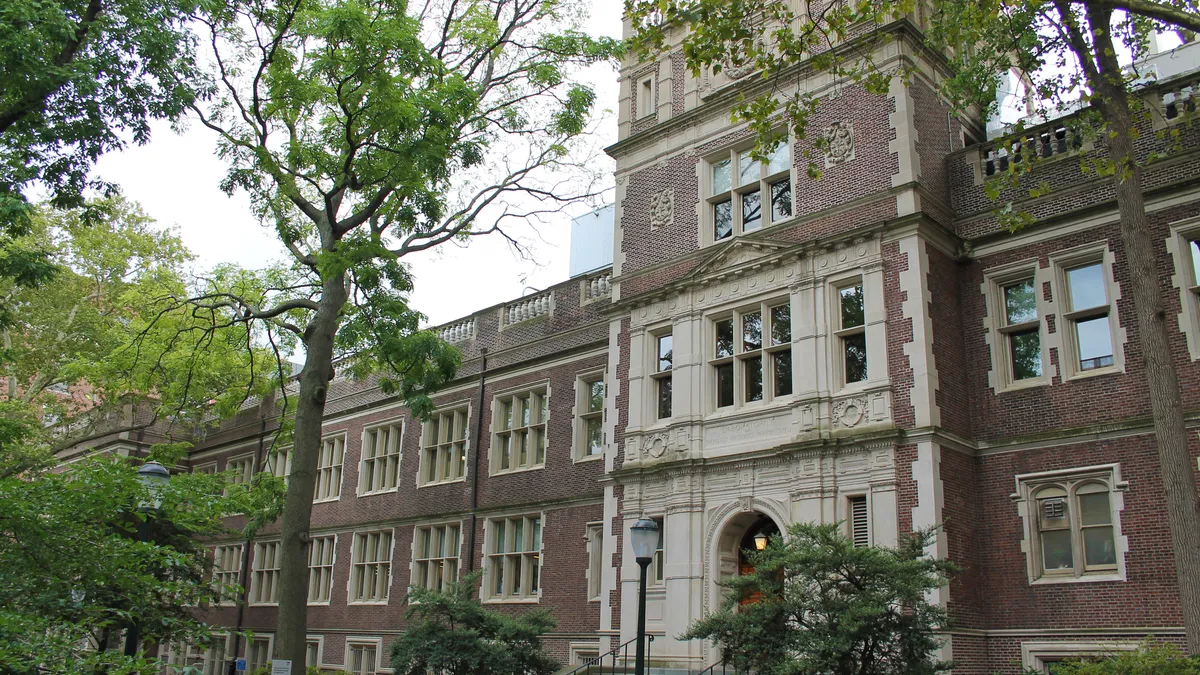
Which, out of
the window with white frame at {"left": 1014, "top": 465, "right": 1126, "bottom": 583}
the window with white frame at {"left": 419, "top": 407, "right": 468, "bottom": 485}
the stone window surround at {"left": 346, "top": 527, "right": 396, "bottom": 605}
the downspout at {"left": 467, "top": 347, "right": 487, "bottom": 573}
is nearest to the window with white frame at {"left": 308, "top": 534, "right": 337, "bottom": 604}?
the stone window surround at {"left": 346, "top": 527, "right": 396, "bottom": 605}

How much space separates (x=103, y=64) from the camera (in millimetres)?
13367

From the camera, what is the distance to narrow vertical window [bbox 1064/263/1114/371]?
53.1 ft

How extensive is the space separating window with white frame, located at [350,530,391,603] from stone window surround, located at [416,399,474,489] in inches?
81.0

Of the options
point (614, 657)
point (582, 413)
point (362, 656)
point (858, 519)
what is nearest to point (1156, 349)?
point (858, 519)

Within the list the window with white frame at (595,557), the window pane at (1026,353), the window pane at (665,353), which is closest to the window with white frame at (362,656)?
the window with white frame at (595,557)

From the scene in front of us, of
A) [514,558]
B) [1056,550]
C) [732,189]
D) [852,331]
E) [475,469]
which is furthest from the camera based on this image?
[475,469]

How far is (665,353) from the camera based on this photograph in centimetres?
2075

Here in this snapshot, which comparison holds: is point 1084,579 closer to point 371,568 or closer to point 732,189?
point 732,189

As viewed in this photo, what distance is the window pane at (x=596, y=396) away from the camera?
24.2 m

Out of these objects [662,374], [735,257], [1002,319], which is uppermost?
[735,257]

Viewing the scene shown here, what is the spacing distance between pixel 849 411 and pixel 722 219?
5.40 metres

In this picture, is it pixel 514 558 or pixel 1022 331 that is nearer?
pixel 1022 331

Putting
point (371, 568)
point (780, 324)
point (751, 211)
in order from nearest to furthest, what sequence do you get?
point (780, 324)
point (751, 211)
point (371, 568)

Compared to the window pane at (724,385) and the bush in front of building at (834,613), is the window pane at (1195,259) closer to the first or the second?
the bush in front of building at (834,613)
